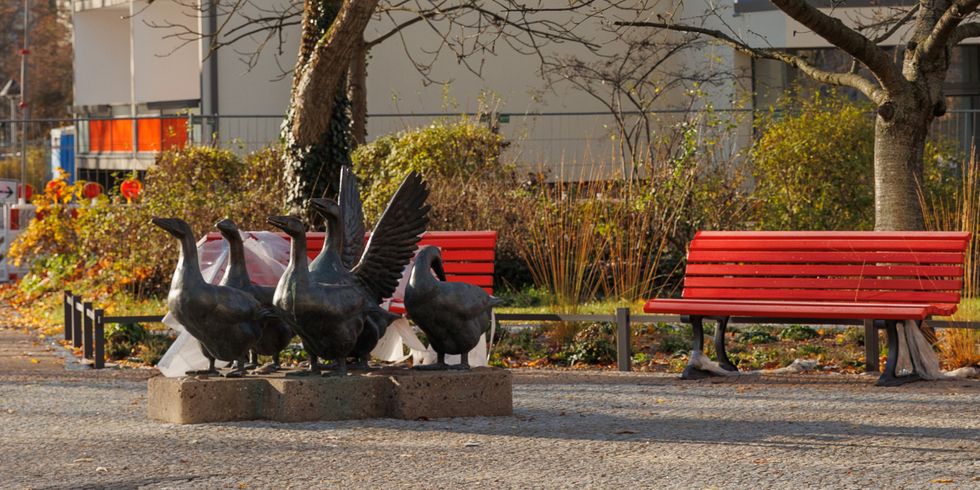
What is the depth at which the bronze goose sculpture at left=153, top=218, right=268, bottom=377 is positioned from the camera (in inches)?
307

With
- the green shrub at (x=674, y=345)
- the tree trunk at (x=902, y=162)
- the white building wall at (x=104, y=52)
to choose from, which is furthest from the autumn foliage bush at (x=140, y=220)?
the white building wall at (x=104, y=52)

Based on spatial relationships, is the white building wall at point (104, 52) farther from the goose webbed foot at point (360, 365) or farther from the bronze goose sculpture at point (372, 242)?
the goose webbed foot at point (360, 365)

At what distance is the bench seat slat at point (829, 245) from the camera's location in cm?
954

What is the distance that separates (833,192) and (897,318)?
695cm

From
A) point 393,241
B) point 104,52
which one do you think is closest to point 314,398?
point 393,241

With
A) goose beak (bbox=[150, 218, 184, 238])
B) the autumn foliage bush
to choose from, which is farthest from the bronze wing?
the autumn foliage bush

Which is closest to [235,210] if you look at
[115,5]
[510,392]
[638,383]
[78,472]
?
[638,383]

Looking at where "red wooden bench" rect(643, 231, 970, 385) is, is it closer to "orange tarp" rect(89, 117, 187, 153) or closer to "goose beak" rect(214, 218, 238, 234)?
"goose beak" rect(214, 218, 238, 234)

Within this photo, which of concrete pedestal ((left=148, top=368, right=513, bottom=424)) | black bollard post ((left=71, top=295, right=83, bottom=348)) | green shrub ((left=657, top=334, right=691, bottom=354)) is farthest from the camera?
black bollard post ((left=71, top=295, right=83, bottom=348))

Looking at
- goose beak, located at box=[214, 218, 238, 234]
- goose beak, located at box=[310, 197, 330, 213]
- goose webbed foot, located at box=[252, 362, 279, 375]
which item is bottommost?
goose webbed foot, located at box=[252, 362, 279, 375]

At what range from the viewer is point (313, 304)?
7680 mm

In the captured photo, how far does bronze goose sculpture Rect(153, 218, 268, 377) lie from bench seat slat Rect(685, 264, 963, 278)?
3479 mm

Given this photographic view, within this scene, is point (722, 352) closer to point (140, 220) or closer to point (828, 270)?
point (828, 270)

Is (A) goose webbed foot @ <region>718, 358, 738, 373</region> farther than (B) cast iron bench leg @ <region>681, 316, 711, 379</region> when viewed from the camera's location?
Yes
